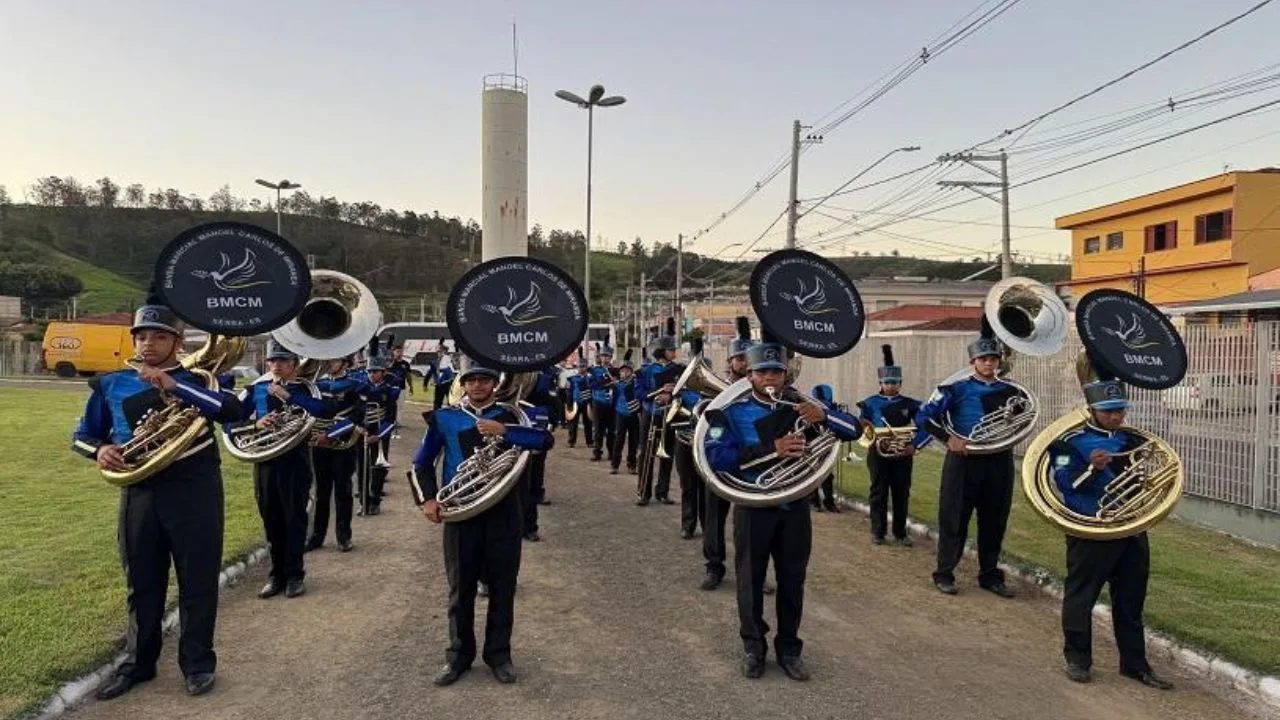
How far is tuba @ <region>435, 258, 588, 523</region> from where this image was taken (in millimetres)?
5098

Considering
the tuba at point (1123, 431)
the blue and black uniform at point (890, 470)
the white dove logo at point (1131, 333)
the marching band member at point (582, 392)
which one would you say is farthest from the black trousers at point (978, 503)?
the marching band member at point (582, 392)

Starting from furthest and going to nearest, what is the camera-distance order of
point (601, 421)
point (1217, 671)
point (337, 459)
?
point (601, 421), point (337, 459), point (1217, 671)

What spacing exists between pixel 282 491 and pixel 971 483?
5948mm

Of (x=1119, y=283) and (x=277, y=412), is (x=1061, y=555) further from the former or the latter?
(x=1119, y=283)

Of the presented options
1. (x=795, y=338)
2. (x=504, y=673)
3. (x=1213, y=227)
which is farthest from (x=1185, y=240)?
(x=504, y=673)

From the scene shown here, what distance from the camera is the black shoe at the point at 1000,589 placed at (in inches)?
295

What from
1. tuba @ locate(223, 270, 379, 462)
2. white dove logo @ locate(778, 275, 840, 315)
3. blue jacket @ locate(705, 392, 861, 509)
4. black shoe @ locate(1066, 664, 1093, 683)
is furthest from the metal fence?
tuba @ locate(223, 270, 379, 462)

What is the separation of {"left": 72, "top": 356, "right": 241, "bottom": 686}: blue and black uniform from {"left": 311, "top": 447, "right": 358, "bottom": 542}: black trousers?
308 centimetres

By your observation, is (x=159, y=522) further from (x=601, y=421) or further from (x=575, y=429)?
(x=575, y=429)

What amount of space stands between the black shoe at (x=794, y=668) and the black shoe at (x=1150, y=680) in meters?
2.18

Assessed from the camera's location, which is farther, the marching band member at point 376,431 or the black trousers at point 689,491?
the marching band member at point 376,431

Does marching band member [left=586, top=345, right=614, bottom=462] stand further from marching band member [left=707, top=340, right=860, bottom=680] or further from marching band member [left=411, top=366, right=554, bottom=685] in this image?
marching band member [left=411, top=366, right=554, bottom=685]

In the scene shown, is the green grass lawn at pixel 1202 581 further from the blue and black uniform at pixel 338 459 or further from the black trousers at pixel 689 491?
the blue and black uniform at pixel 338 459

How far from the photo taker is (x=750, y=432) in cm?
550
